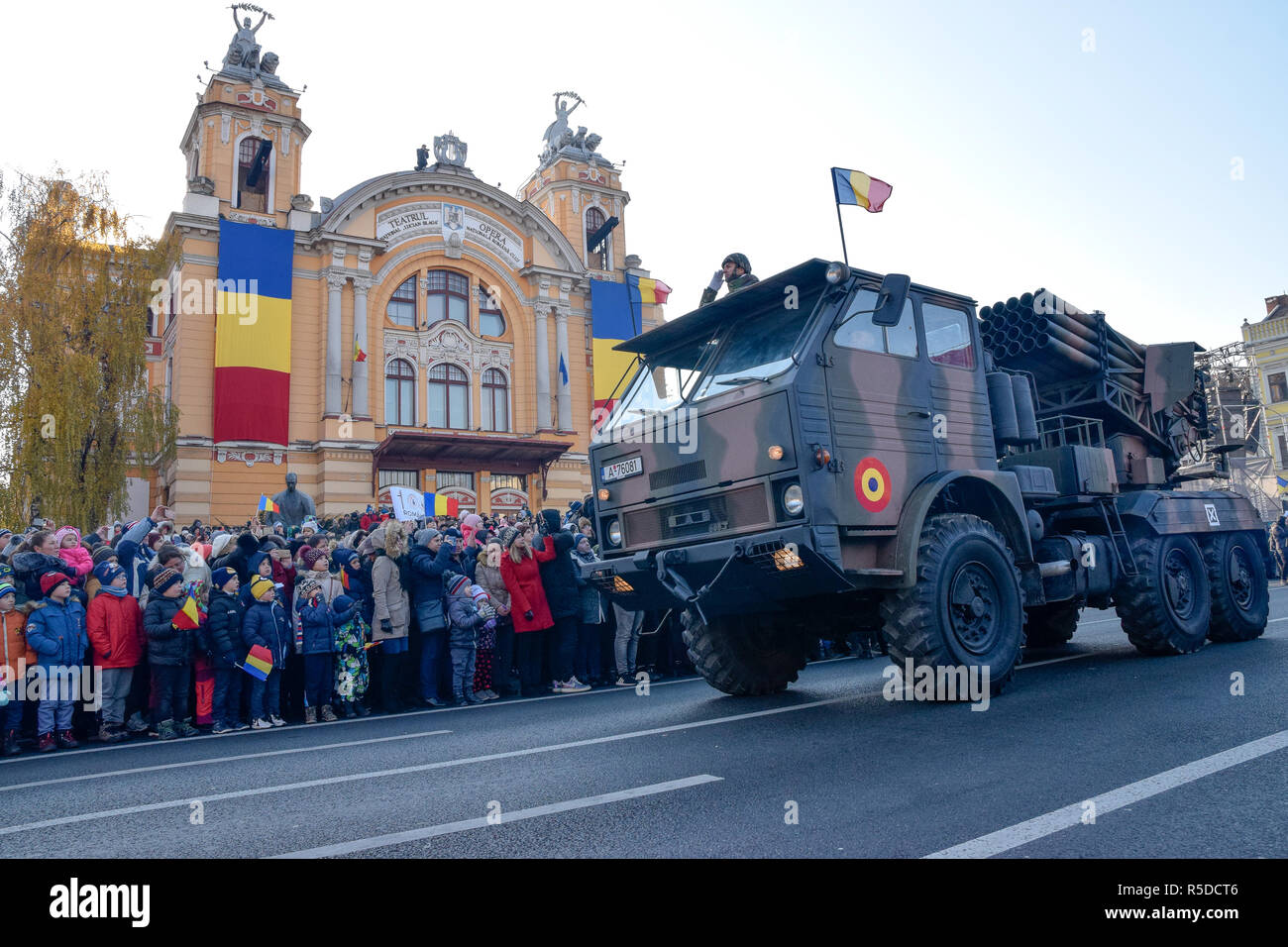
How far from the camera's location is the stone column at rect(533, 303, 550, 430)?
32.4 m

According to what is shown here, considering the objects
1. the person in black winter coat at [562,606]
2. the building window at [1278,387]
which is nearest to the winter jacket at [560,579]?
the person in black winter coat at [562,606]

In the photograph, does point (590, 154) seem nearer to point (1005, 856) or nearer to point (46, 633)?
point (46, 633)

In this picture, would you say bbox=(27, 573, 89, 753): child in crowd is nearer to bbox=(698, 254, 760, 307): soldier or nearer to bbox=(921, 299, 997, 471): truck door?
bbox=(698, 254, 760, 307): soldier

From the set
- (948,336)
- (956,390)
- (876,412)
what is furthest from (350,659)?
(948,336)

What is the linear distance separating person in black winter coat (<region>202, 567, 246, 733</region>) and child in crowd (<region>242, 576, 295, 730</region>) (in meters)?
0.11

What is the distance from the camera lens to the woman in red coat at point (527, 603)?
10.8 metres

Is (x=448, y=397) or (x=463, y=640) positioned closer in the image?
(x=463, y=640)

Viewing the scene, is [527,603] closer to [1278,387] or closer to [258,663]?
[258,663]

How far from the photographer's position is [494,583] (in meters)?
11.0

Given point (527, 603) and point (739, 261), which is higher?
point (739, 261)

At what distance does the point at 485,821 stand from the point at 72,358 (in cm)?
2401

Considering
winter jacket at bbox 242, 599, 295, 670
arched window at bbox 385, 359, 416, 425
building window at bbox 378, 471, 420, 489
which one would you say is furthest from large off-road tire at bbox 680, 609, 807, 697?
arched window at bbox 385, 359, 416, 425

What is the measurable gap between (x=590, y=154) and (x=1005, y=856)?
3673cm
